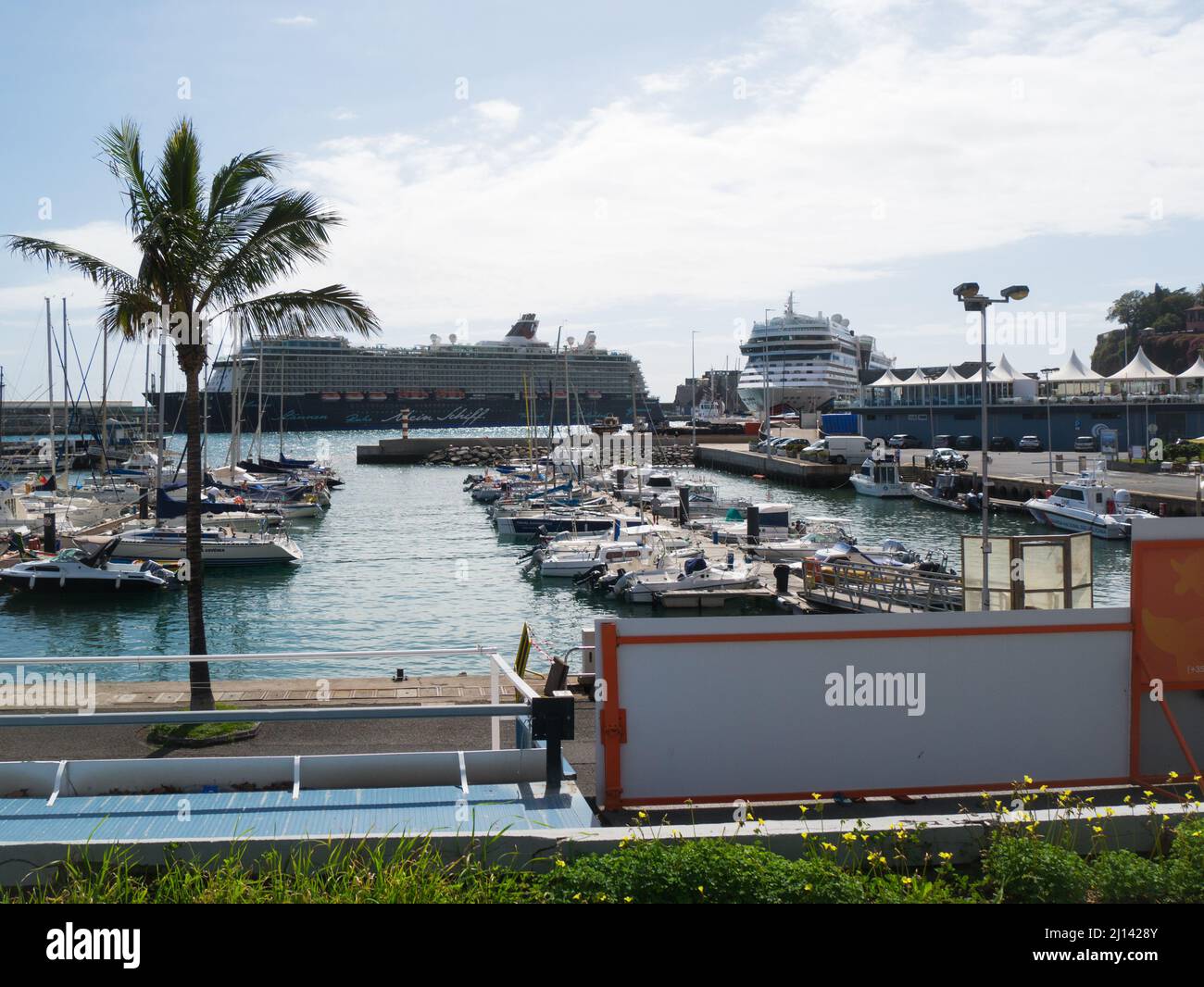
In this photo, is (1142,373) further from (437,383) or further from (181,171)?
(437,383)

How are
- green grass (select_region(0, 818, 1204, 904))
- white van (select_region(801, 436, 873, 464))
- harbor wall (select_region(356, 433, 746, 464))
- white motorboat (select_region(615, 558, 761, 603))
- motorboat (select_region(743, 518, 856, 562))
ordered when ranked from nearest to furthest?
1. green grass (select_region(0, 818, 1204, 904))
2. white motorboat (select_region(615, 558, 761, 603))
3. motorboat (select_region(743, 518, 856, 562))
4. white van (select_region(801, 436, 873, 464))
5. harbor wall (select_region(356, 433, 746, 464))

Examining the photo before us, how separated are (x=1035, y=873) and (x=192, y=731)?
26.6 feet

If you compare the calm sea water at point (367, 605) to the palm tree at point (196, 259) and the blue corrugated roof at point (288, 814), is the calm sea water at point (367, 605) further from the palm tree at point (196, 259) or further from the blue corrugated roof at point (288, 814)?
the blue corrugated roof at point (288, 814)

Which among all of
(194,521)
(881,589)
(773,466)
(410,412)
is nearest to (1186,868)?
(194,521)

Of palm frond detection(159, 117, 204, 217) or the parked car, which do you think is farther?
the parked car

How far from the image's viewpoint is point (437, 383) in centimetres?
13462

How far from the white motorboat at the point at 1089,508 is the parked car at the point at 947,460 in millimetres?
14218

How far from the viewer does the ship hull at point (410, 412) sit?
127 meters

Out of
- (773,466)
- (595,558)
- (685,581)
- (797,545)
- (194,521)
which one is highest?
(194,521)

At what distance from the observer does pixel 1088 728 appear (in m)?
6.04

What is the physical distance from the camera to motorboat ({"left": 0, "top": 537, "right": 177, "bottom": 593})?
94.1ft

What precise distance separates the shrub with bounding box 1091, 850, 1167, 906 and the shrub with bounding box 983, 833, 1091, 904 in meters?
0.06

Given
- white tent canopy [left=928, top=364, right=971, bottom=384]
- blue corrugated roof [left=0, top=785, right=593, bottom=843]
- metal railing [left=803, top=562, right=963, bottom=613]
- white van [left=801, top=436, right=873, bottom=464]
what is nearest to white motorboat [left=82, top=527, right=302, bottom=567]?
metal railing [left=803, top=562, right=963, bottom=613]

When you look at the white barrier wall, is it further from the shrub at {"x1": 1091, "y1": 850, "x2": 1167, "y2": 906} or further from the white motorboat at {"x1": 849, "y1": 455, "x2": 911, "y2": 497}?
the white motorboat at {"x1": 849, "y1": 455, "x2": 911, "y2": 497}
